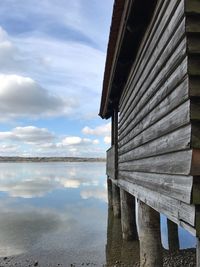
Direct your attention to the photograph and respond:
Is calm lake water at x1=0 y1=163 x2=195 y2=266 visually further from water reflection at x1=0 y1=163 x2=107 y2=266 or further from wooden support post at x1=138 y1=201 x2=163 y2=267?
wooden support post at x1=138 y1=201 x2=163 y2=267

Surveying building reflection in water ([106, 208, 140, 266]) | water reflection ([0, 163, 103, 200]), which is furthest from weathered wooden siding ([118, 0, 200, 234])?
water reflection ([0, 163, 103, 200])

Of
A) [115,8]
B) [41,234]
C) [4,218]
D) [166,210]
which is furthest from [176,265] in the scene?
[4,218]

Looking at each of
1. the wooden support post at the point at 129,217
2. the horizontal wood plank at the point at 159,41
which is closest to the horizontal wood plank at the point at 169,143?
the horizontal wood plank at the point at 159,41

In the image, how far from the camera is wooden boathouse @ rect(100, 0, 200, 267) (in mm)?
3740

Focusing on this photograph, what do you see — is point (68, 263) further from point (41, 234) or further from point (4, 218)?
point (4, 218)

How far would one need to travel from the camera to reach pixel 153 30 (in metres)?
5.48

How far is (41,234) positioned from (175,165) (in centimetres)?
1170

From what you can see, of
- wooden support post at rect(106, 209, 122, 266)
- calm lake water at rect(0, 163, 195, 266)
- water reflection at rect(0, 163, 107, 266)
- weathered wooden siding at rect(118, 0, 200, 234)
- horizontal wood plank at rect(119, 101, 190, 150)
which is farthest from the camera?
water reflection at rect(0, 163, 107, 266)

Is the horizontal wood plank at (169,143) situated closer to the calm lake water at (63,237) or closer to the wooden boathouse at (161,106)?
the wooden boathouse at (161,106)

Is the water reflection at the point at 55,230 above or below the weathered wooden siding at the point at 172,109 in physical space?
below

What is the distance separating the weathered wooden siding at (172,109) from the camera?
12.2 feet

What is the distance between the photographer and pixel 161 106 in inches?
193

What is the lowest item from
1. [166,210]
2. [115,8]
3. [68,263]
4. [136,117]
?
[68,263]

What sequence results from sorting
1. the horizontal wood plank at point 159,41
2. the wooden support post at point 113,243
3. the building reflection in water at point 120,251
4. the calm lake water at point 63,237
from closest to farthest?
the horizontal wood plank at point 159,41
the building reflection in water at point 120,251
the wooden support post at point 113,243
the calm lake water at point 63,237
